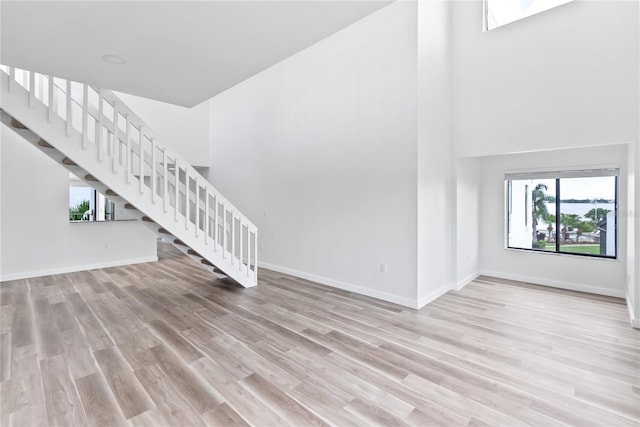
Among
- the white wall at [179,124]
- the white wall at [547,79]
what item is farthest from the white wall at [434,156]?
the white wall at [179,124]

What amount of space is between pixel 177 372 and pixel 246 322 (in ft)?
3.42

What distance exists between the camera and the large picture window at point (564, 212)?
14.9ft

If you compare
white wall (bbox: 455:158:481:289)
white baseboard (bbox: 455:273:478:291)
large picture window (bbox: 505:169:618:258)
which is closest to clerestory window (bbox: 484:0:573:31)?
white wall (bbox: 455:158:481:289)

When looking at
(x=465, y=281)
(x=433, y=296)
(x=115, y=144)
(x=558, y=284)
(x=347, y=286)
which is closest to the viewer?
(x=115, y=144)

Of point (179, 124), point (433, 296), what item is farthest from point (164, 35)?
point (179, 124)

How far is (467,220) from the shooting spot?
5062 millimetres

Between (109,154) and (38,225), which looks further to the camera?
(38,225)

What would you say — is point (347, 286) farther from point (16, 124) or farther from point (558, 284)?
point (16, 124)

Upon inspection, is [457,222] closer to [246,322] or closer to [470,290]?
[470,290]

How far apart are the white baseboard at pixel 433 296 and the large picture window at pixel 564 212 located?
73.0 inches

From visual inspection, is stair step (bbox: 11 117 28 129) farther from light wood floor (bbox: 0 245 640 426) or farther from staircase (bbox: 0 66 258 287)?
light wood floor (bbox: 0 245 640 426)

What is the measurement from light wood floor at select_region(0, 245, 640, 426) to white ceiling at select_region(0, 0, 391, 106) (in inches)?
105

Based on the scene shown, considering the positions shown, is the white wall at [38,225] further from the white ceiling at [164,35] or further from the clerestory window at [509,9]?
the clerestory window at [509,9]

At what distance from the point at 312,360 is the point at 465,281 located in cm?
342
